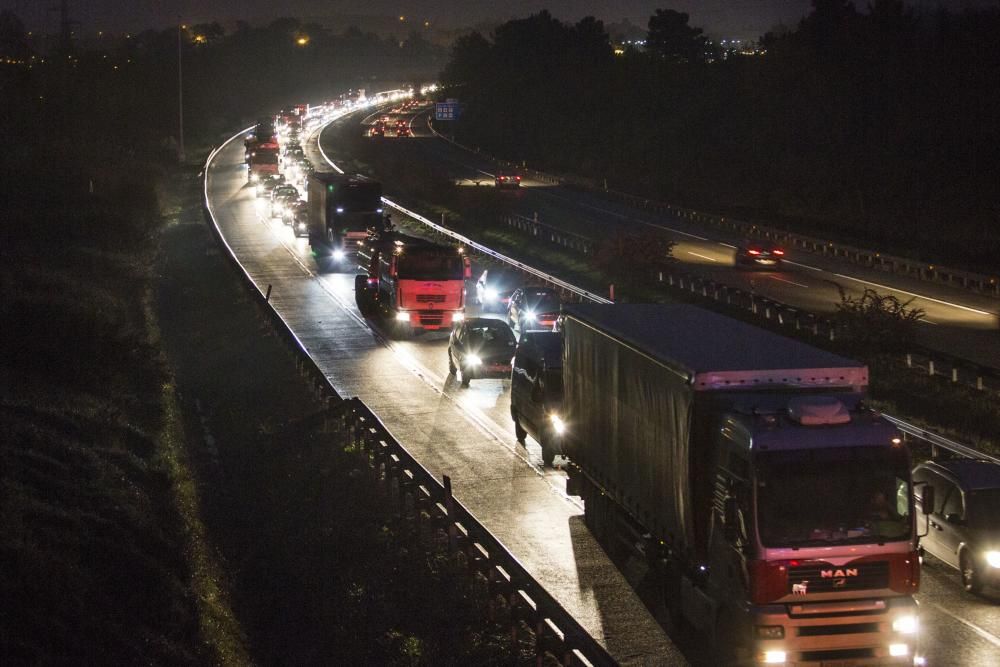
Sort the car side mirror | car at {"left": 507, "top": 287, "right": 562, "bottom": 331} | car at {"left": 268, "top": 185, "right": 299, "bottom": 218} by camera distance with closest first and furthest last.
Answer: the car side mirror → car at {"left": 507, "top": 287, "right": 562, "bottom": 331} → car at {"left": 268, "top": 185, "right": 299, "bottom": 218}

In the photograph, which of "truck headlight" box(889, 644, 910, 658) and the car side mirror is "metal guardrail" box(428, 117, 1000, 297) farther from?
"truck headlight" box(889, 644, 910, 658)

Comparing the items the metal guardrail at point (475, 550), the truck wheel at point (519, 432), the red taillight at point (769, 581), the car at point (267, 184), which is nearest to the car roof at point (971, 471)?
the red taillight at point (769, 581)

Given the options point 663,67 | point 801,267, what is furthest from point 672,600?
point 663,67

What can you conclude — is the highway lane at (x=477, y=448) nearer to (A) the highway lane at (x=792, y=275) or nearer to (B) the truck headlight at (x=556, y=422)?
(B) the truck headlight at (x=556, y=422)

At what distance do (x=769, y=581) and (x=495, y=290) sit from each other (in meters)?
31.5

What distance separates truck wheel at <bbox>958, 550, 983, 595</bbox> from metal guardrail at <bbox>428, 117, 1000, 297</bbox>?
110 feet

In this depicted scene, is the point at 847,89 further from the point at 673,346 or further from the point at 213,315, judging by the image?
the point at 673,346

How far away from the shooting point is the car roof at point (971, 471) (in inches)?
624

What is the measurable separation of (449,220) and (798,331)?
39.4 metres

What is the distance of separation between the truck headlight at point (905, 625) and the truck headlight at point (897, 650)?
132mm

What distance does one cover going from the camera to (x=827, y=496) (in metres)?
11.7

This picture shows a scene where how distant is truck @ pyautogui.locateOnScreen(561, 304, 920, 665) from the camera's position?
11.6 meters

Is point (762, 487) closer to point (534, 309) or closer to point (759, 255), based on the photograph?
point (534, 309)

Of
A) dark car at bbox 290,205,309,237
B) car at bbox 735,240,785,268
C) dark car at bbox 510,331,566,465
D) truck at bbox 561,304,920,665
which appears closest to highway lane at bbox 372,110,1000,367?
car at bbox 735,240,785,268
